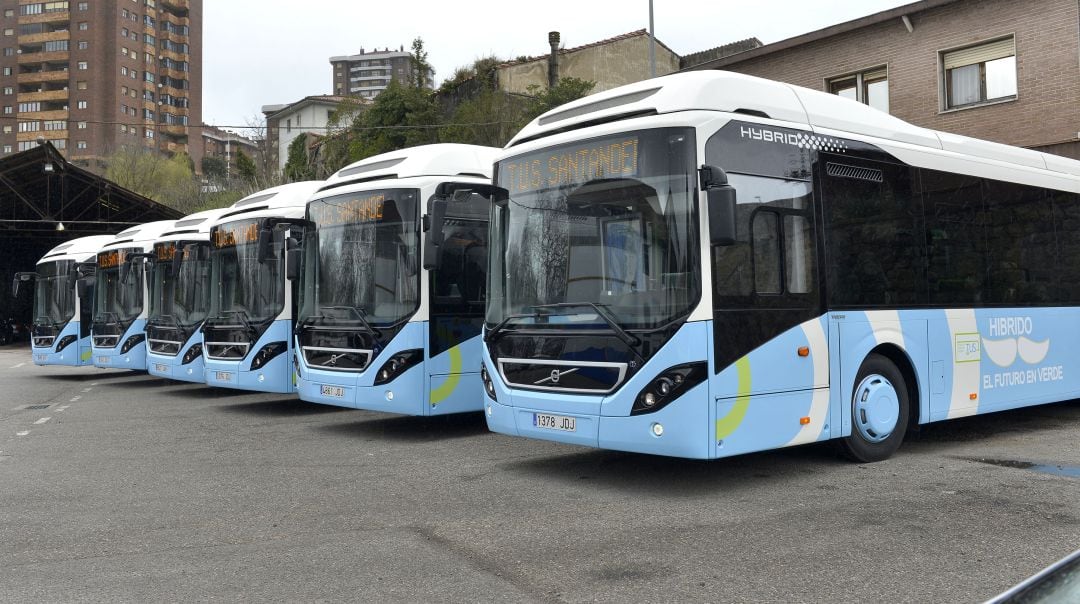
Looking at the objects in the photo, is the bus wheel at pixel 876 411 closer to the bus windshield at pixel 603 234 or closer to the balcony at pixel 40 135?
the bus windshield at pixel 603 234

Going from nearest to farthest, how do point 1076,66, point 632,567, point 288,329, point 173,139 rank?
point 632,567 < point 288,329 < point 1076,66 < point 173,139

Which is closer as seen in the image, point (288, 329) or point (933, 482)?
point (933, 482)

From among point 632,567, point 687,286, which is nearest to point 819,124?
point 687,286

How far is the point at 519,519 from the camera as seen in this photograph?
6453 millimetres

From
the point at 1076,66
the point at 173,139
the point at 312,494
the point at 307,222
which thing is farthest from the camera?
the point at 173,139

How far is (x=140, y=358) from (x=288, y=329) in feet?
24.5

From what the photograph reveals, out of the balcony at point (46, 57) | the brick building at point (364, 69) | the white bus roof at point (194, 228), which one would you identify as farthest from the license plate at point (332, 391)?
the brick building at point (364, 69)

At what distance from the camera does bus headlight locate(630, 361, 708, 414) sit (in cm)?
675

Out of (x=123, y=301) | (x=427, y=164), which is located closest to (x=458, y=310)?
(x=427, y=164)

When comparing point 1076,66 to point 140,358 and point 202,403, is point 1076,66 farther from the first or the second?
point 140,358

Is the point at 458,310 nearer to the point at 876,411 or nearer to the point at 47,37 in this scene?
the point at 876,411

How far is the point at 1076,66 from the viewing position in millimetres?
18062

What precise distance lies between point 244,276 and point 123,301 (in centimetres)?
677

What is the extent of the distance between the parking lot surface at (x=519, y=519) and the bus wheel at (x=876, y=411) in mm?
186
